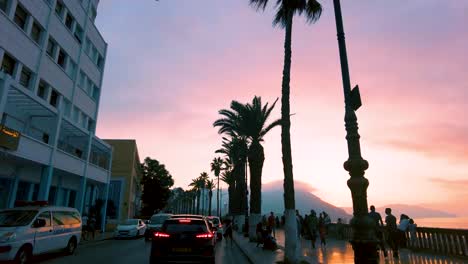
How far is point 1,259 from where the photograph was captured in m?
9.92

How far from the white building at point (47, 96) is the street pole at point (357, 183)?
1615 centimetres

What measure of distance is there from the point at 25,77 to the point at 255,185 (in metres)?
17.7

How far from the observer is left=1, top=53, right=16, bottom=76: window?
64.3 feet

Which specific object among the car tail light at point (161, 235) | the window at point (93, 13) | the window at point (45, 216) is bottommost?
the car tail light at point (161, 235)

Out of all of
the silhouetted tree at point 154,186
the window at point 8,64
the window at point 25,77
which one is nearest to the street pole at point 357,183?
the window at point 8,64

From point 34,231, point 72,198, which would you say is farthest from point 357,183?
point 72,198

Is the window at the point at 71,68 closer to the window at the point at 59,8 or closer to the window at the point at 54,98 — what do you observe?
the window at the point at 54,98

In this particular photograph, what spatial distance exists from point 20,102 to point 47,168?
4.56m

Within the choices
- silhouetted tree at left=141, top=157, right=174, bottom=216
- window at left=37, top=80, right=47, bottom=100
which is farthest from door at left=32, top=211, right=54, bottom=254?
silhouetted tree at left=141, top=157, right=174, bottom=216

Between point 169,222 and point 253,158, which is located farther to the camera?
point 253,158

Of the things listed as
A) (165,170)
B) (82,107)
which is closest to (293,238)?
(82,107)

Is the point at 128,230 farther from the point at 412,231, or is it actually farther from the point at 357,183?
the point at 357,183

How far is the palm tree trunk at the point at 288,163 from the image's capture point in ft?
38.8

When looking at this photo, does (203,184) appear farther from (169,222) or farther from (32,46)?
(169,222)
